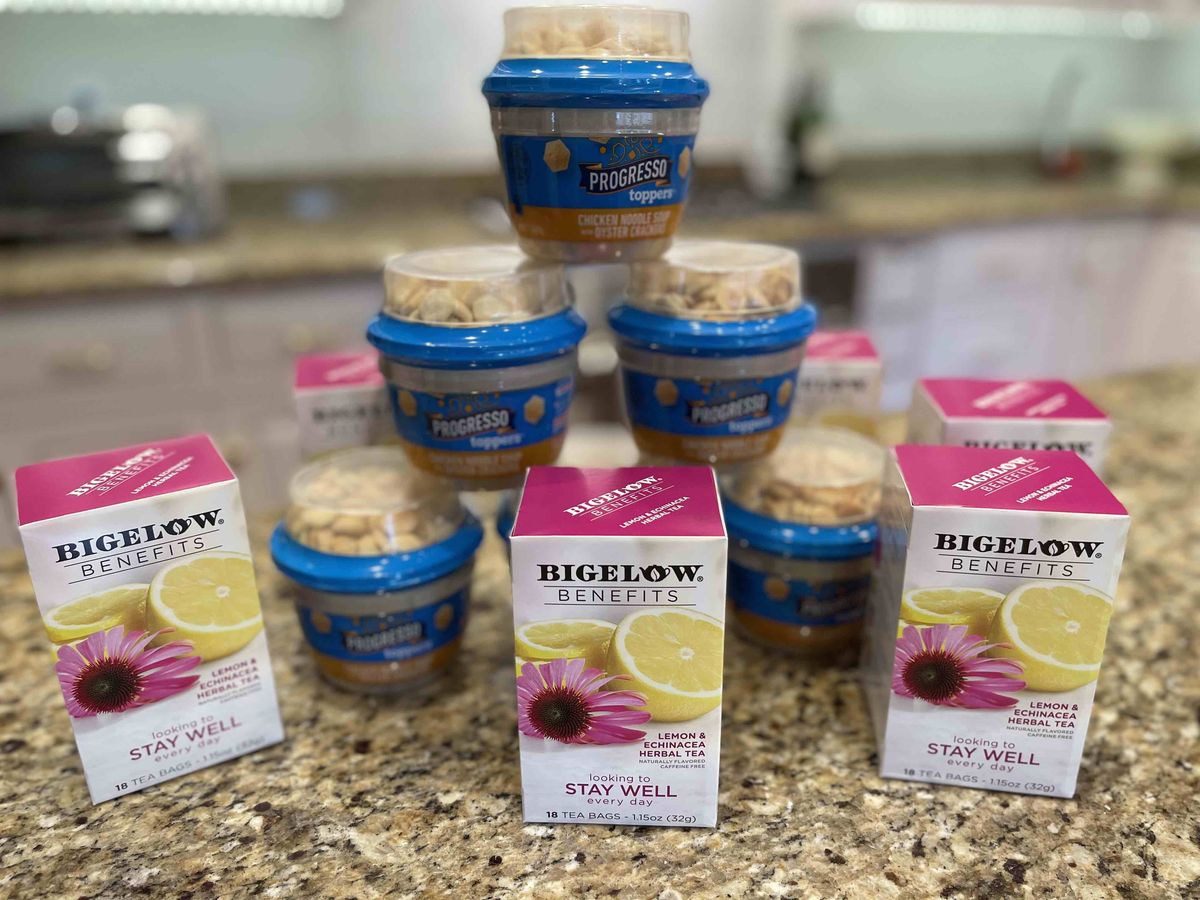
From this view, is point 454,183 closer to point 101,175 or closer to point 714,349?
point 101,175

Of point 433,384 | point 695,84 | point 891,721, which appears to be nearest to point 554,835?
point 891,721

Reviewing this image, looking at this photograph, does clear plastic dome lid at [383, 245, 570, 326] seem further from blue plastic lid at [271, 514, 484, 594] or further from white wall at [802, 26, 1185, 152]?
white wall at [802, 26, 1185, 152]

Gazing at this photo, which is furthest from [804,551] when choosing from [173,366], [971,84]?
[971,84]

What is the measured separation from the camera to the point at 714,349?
75 centimetres

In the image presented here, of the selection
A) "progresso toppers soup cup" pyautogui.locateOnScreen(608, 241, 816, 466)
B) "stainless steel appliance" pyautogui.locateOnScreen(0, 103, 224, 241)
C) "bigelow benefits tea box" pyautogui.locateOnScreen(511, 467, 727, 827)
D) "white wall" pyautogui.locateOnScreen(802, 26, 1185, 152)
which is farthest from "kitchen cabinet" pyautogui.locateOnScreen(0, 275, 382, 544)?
"white wall" pyautogui.locateOnScreen(802, 26, 1185, 152)

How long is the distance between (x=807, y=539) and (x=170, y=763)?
20.7 inches

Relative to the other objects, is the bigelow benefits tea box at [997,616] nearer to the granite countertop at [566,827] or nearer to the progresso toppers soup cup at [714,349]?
the granite countertop at [566,827]

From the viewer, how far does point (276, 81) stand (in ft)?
8.26

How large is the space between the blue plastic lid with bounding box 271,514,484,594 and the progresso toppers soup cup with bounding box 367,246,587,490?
8cm

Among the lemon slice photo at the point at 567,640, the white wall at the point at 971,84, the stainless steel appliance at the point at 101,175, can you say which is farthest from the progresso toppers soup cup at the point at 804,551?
the white wall at the point at 971,84

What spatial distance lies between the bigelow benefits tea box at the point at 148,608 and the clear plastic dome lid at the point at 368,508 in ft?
0.25

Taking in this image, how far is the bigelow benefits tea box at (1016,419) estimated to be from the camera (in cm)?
75

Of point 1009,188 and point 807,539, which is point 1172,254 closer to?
point 1009,188

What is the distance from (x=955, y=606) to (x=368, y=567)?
0.43 meters
